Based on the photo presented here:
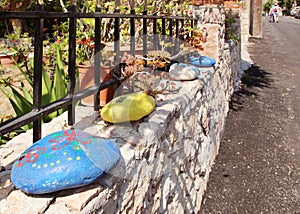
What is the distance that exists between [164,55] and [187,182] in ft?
4.09

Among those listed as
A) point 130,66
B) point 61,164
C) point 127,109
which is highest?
point 130,66

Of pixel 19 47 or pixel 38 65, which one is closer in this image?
pixel 38 65

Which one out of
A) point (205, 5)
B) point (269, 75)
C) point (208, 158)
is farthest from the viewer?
point (269, 75)

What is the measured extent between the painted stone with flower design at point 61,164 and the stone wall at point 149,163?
56mm

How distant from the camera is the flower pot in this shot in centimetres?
246

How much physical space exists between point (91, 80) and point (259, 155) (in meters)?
2.55

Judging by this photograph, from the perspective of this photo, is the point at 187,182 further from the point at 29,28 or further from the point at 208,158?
the point at 29,28

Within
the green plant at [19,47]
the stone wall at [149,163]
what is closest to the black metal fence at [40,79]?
the stone wall at [149,163]

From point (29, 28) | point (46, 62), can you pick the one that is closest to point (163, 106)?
point (46, 62)

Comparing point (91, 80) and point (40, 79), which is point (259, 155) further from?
point (40, 79)

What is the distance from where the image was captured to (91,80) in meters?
2.48

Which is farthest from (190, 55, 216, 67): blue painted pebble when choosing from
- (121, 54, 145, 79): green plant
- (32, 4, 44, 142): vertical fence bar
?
(32, 4, 44, 142): vertical fence bar

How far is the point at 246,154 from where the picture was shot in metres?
4.09

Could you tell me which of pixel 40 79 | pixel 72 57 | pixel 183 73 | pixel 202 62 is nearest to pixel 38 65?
pixel 40 79
